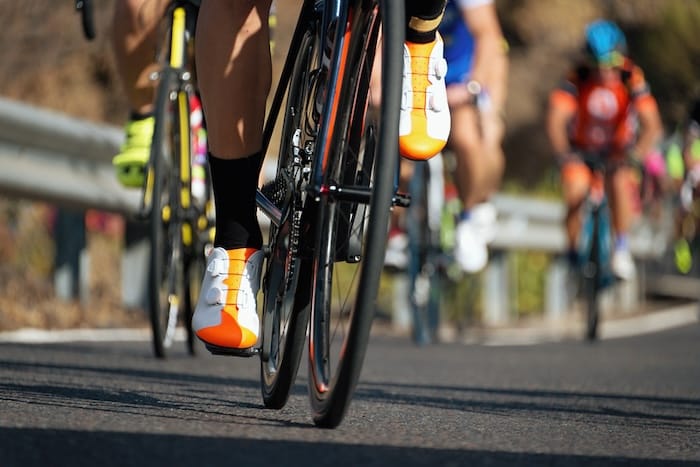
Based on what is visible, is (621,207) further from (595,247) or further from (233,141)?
(233,141)

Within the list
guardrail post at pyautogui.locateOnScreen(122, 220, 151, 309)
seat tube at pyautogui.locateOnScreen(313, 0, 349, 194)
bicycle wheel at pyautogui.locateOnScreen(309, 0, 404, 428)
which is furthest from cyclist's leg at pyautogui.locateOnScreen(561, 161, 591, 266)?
seat tube at pyautogui.locateOnScreen(313, 0, 349, 194)

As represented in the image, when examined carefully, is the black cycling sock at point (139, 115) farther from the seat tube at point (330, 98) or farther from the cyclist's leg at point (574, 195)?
the cyclist's leg at point (574, 195)

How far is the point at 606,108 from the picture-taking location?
11031 mm

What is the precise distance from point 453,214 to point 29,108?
2.58m

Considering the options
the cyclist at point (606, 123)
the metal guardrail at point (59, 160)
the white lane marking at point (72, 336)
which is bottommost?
the white lane marking at point (72, 336)

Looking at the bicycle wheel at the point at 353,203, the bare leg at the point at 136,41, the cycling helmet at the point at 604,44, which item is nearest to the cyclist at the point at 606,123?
the cycling helmet at the point at 604,44

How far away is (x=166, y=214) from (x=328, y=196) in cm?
246

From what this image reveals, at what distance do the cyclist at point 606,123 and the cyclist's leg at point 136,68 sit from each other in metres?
5.17

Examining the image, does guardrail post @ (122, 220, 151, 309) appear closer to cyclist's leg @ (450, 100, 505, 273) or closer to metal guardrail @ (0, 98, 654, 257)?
metal guardrail @ (0, 98, 654, 257)

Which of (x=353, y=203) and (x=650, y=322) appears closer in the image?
(x=353, y=203)

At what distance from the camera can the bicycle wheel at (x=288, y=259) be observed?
12.1 feet

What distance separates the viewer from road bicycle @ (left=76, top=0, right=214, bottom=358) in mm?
5711

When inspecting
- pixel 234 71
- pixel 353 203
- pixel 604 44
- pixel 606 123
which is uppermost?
pixel 604 44

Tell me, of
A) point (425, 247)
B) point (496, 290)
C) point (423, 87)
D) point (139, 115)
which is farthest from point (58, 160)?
point (496, 290)
